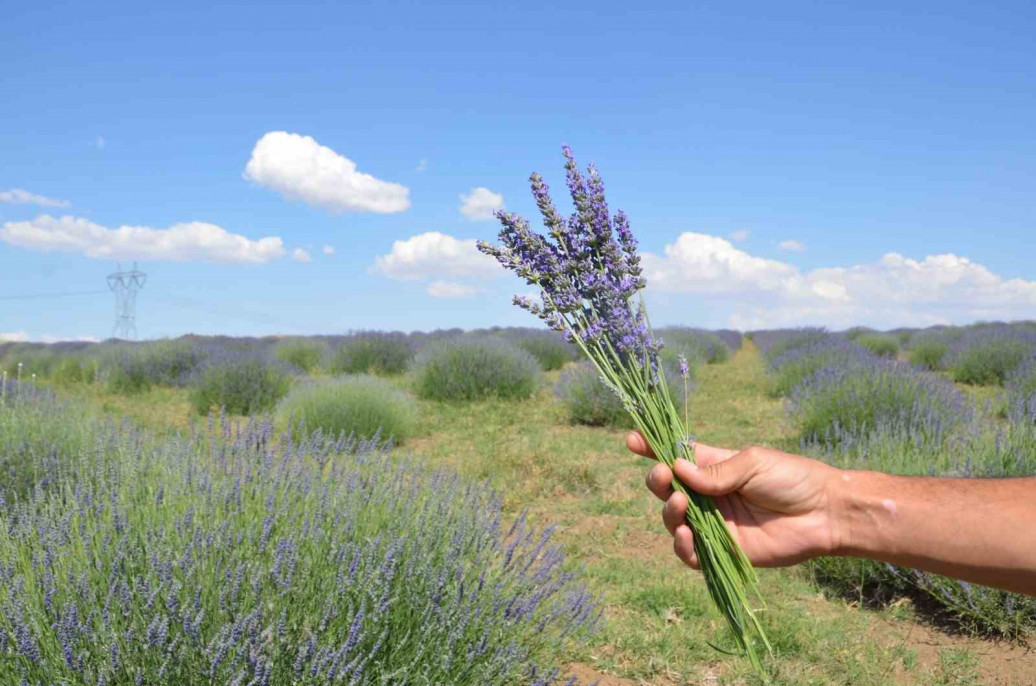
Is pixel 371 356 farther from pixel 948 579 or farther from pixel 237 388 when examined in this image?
pixel 948 579

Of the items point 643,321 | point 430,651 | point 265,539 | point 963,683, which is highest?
point 643,321

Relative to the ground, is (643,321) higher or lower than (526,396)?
higher

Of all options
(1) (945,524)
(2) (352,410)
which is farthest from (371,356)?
(1) (945,524)

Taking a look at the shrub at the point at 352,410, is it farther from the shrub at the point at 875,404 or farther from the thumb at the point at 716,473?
the thumb at the point at 716,473

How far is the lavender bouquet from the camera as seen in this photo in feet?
5.98

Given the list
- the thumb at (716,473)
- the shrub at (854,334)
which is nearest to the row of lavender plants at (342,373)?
the thumb at (716,473)

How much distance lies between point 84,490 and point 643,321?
2.33 m

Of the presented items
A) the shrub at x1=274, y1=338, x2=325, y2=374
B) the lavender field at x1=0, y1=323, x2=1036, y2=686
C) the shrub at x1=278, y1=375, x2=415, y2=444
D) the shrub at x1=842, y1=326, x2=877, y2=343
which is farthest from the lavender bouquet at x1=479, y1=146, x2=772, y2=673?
the shrub at x1=842, y1=326, x2=877, y2=343

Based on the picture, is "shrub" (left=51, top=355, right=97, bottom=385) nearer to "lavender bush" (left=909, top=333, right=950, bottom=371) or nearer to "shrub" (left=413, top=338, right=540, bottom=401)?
"shrub" (left=413, top=338, right=540, bottom=401)

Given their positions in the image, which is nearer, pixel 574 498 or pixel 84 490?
pixel 84 490

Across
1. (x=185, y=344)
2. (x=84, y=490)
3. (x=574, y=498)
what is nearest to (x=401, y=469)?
(x=84, y=490)

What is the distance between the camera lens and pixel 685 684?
315 centimetres

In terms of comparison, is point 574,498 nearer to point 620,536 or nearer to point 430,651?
point 620,536

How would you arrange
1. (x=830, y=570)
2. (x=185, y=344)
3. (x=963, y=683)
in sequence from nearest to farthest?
(x=963, y=683) → (x=830, y=570) → (x=185, y=344)
